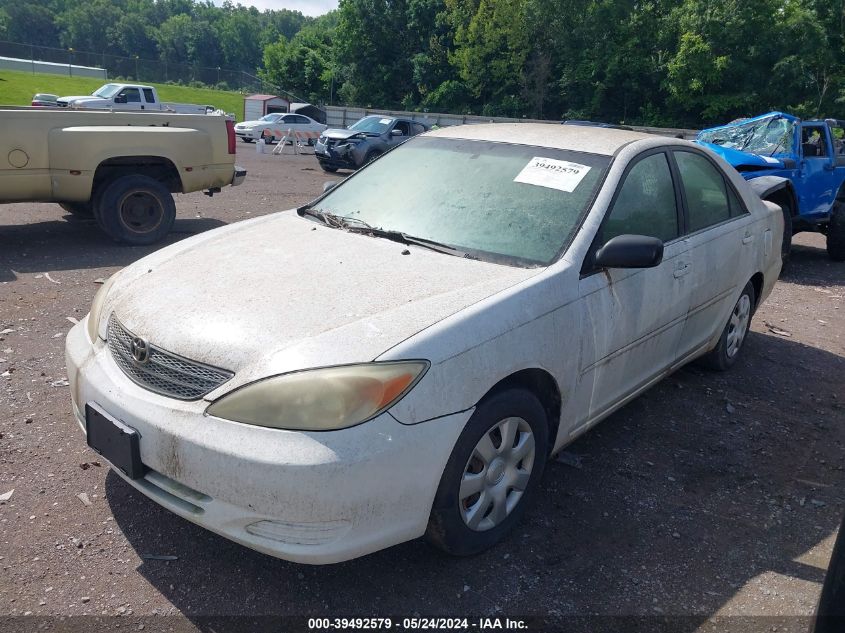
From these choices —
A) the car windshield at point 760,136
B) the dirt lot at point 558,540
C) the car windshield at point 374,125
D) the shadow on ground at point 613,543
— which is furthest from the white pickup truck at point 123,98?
the shadow on ground at point 613,543

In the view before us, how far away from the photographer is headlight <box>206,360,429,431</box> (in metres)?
2.31

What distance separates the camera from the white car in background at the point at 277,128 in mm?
29133

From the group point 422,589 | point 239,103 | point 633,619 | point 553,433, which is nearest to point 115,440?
point 422,589

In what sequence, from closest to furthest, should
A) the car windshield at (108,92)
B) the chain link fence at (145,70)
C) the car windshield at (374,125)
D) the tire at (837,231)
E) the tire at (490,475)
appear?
the tire at (490,475)
the tire at (837,231)
the car windshield at (374,125)
the car windshield at (108,92)
the chain link fence at (145,70)

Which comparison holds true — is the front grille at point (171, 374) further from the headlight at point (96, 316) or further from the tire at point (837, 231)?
the tire at point (837, 231)

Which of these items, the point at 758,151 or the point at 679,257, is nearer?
the point at 679,257

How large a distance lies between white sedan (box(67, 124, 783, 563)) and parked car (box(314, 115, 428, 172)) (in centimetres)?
1547

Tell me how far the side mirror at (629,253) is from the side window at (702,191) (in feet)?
3.52

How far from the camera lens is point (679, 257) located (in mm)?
3850

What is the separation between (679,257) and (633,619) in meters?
2.00

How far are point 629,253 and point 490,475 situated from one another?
3.80 ft

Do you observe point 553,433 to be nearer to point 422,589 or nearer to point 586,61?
point 422,589

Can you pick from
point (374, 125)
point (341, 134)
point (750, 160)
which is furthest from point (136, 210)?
point (374, 125)

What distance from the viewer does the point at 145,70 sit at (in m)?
68.9
